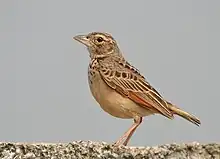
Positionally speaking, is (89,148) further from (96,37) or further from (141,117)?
(96,37)

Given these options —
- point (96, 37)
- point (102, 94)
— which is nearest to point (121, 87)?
point (102, 94)

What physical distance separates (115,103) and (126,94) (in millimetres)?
295

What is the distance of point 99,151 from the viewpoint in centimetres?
391

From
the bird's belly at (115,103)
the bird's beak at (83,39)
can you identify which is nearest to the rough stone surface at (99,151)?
the bird's belly at (115,103)

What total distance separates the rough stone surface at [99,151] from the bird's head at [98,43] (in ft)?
17.1

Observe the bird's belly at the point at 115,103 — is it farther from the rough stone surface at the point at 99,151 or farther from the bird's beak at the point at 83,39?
the rough stone surface at the point at 99,151

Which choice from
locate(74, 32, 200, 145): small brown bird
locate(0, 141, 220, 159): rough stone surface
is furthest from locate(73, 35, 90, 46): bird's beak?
locate(0, 141, 220, 159): rough stone surface

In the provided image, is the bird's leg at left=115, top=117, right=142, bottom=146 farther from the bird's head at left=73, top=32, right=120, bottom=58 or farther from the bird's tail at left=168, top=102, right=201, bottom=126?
the bird's head at left=73, top=32, right=120, bottom=58

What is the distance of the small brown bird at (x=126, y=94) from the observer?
7.35m

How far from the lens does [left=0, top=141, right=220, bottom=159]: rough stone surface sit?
3781 mm

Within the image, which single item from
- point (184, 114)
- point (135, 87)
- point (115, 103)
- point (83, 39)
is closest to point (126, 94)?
point (135, 87)

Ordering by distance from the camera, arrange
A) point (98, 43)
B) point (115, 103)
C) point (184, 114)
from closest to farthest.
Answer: point (184, 114) < point (115, 103) < point (98, 43)

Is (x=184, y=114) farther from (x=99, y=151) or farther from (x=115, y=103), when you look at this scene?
(x=99, y=151)

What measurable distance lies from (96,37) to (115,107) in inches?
87.0
